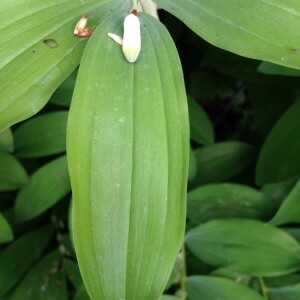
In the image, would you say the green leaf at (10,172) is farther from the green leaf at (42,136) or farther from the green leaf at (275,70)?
the green leaf at (275,70)

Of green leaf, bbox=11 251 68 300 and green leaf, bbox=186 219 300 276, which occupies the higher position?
green leaf, bbox=186 219 300 276

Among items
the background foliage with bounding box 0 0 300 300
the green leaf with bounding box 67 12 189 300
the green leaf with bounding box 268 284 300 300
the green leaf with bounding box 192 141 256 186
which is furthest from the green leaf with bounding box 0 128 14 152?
the green leaf with bounding box 268 284 300 300

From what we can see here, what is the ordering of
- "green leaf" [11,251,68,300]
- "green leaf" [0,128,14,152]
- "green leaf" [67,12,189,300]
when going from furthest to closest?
"green leaf" [11,251,68,300] < "green leaf" [0,128,14,152] < "green leaf" [67,12,189,300]

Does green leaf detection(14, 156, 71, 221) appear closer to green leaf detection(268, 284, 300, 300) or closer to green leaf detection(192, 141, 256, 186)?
green leaf detection(192, 141, 256, 186)

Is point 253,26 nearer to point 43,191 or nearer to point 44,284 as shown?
point 43,191

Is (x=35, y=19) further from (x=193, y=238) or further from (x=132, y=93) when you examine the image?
(x=193, y=238)

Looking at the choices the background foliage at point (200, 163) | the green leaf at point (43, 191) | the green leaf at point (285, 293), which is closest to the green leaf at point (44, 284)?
the background foliage at point (200, 163)
